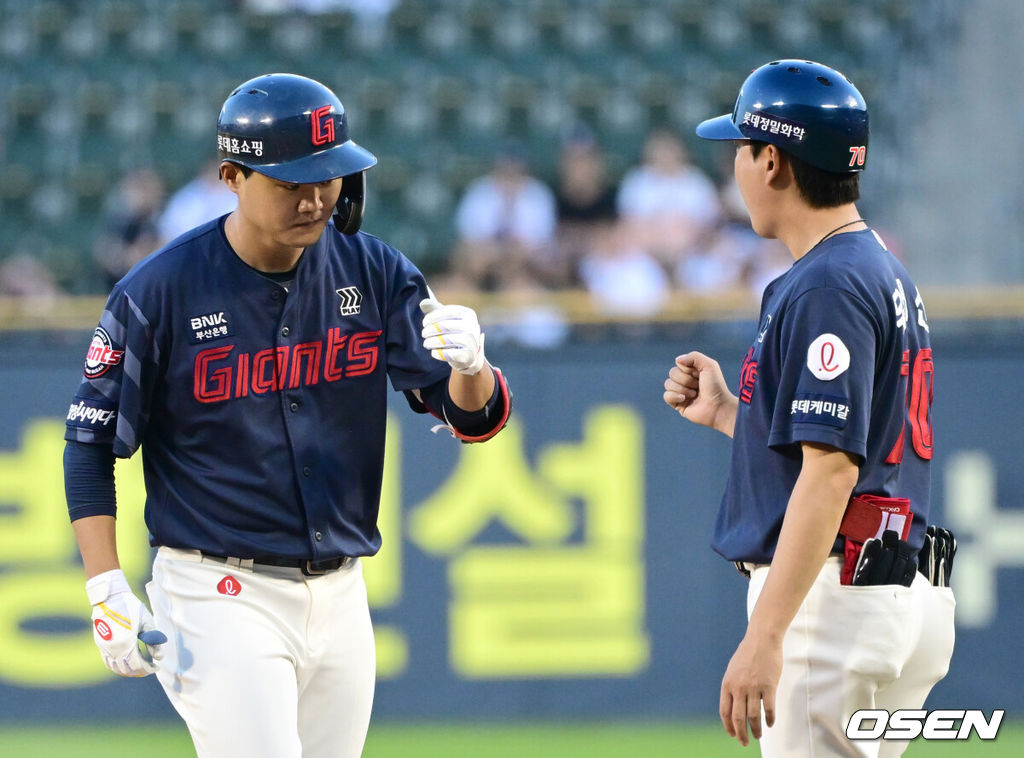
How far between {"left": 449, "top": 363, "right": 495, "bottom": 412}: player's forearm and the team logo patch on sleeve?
81 centimetres

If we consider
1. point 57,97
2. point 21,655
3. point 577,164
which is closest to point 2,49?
point 57,97

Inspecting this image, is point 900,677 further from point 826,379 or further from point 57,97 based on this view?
point 57,97

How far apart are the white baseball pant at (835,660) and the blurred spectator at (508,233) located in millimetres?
5469

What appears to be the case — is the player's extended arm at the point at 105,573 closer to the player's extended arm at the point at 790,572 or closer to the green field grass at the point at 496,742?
the player's extended arm at the point at 790,572

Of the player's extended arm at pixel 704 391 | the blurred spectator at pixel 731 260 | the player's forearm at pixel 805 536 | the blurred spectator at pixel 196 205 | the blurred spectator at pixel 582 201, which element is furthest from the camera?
the blurred spectator at pixel 582 201

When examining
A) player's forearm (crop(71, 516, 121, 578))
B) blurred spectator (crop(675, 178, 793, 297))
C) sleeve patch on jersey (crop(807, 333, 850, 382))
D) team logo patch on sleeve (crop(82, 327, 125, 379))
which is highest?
sleeve patch on jersey (crop(807, 333, 850, 382))

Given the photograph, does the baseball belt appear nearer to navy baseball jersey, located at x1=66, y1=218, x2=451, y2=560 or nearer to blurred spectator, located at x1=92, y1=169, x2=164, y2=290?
navy baseball jersey, located at x1=66, y1=218, x2=451, y2=560

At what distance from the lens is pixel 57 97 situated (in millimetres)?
11250

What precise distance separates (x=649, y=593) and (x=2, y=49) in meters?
7.25

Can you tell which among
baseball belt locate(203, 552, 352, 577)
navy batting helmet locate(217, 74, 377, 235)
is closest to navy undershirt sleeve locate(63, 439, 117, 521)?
baseball belt locate(203, 552, 352, 577)

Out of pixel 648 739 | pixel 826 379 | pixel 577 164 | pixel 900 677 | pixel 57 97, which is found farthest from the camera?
pixel 57 97

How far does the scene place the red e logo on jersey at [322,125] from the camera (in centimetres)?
353

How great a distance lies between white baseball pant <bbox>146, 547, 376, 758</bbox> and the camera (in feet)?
11.2

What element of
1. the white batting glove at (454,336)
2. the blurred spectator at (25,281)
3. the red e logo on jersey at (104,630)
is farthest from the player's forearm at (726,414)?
the blurred spectator at (25,281)
